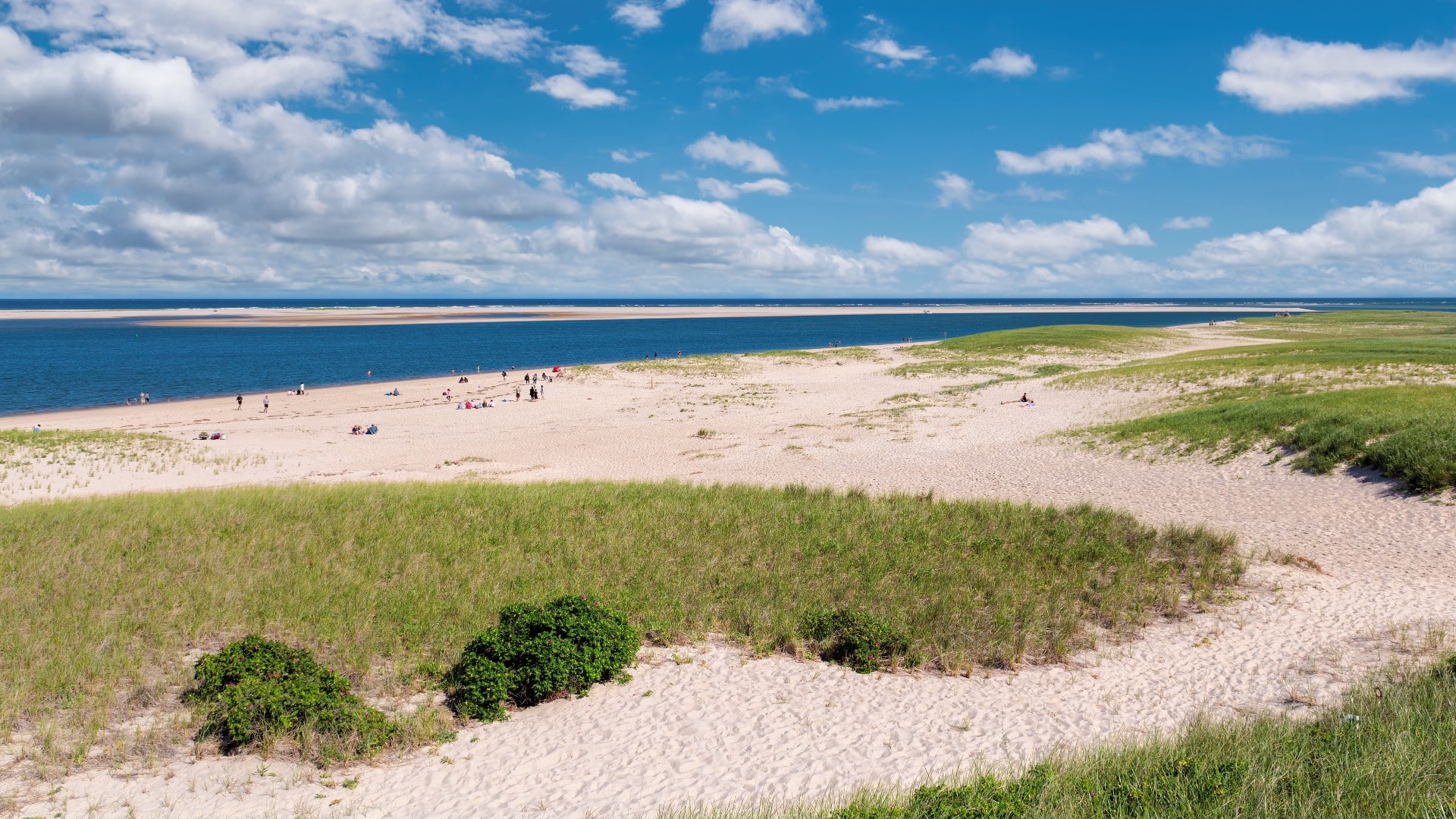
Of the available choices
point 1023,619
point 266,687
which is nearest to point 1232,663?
point 1023,619

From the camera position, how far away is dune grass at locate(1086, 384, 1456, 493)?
21.9 m

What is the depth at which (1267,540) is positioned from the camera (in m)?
19.2

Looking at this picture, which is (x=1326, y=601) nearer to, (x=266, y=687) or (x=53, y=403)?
(x=266, y=687)

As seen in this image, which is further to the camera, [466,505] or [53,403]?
[53,403]

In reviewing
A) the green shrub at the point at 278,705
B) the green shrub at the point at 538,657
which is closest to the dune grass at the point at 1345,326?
the green shrub at the point at 538,657

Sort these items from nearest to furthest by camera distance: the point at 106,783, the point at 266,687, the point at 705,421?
the point at 106,783 < the point at 266,687 < the point at 705,421

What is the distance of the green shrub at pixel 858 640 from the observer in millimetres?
12219

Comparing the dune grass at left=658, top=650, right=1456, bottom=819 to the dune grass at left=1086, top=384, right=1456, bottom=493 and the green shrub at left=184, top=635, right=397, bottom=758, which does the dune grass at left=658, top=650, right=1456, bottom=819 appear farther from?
the dune grass at left=1086, top=384, right=1456, bottom=493

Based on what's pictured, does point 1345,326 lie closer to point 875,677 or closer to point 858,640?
point 858,640

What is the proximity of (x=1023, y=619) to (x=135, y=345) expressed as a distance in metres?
143

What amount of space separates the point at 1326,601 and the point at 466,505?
19.5 meters

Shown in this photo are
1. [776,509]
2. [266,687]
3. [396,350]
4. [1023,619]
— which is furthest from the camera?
[396,350]

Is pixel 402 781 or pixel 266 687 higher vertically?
pixel 266 687

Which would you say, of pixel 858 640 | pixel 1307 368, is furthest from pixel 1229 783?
pixel 1307 368
